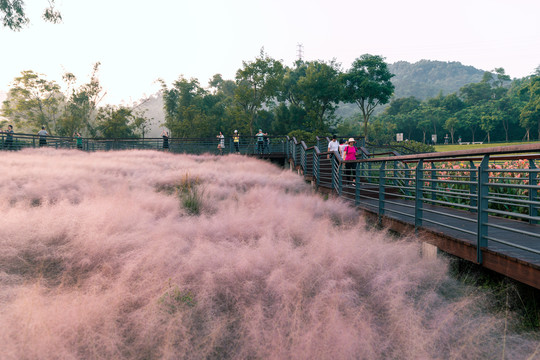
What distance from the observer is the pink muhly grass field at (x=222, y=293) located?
2.50 meters

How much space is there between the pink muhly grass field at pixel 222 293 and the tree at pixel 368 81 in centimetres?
4117

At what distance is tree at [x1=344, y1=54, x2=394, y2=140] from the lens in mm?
42656

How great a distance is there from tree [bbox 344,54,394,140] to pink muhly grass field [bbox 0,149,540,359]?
1621 inches

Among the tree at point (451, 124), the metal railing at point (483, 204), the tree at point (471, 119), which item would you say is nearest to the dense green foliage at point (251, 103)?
the tree at point (471, 119)

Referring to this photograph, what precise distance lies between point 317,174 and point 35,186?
8.19 metres

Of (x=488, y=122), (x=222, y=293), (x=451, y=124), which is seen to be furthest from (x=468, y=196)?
(x=451, y=124)

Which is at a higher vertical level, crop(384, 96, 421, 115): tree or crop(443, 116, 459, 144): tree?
crop(384, 96, 421, 115): tree

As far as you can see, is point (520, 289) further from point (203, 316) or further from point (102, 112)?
point (102, 112)

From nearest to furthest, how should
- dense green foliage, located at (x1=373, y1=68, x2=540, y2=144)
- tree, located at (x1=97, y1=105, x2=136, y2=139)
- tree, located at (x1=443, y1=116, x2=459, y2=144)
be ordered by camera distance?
tree, located at (x1=97, y1=105, x2=136, y2=139)
dense green foliage, located at (x1=373, y1=68, x2=540, y2=144)
tree, located at (x1=443, y1=116, x2=459, y2=144)

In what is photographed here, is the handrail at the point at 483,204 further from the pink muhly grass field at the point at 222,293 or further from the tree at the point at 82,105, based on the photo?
the tree at the point at 82,105

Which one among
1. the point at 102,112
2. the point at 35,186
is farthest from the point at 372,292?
the point at 102,112

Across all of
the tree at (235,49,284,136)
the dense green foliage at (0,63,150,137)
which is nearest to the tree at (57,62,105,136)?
the dense green foliage at (0,63,150,137)

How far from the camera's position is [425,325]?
289cm

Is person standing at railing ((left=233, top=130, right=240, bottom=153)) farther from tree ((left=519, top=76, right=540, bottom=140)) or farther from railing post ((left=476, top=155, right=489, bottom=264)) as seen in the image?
tree ((left=519, top=76, right=540, bottom=140))
